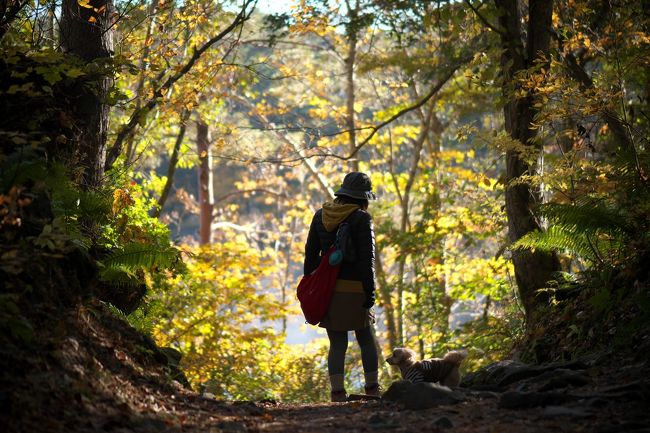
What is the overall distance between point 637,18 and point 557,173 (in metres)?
2.08

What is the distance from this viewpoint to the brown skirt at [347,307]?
6461mm

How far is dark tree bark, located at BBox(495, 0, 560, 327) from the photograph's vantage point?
26.6 feet

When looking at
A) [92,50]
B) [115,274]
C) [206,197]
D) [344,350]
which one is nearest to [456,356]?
[344,350]

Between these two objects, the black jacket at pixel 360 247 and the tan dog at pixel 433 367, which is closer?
the tan dog at pixel 433 367

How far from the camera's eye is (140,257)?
231 inches

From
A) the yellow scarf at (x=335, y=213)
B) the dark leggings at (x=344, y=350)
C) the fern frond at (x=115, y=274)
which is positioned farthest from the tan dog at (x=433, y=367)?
the fern frond at (x=115, y=274)

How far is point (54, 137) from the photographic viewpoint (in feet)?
19.5

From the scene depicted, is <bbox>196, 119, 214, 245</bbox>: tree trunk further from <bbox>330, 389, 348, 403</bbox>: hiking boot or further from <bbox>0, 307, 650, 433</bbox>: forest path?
<bbox>0, 307, 650, 433</bbox>: forest path

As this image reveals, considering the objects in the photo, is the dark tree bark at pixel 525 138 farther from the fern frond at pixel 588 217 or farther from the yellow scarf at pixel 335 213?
the yellow scarf at pixel 335 213

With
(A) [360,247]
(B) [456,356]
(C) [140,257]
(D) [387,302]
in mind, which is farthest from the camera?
(D) [387,302]

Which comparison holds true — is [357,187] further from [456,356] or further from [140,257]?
[140,257]

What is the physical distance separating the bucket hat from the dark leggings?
4.01 feet

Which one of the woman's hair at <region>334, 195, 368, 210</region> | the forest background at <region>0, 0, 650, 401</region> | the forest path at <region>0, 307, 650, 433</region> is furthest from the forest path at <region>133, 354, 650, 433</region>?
the woman's hair at <region>334, 195, 368, 210</region>

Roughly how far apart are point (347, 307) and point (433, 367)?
0.92 m
